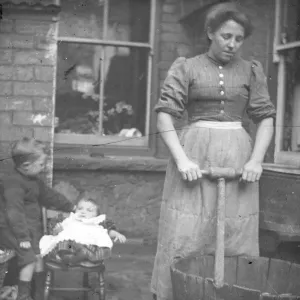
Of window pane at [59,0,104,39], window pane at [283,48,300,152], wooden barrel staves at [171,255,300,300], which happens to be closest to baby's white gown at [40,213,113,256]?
wooden barrel staves at [171,255,300,300]

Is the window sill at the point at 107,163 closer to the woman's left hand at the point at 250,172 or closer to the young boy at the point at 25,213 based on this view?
the young boy at the point at 25,213

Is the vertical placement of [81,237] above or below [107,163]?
below

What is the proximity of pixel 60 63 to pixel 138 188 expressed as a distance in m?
1.61

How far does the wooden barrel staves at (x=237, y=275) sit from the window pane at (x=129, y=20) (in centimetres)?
365

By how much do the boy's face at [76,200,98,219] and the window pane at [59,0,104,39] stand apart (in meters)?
2.88

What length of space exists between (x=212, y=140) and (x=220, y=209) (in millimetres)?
495

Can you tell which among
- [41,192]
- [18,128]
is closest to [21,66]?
[18,128]

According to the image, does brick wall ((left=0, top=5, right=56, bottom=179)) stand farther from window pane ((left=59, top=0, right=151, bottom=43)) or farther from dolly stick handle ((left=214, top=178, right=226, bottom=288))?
dolly stick handle ((left=214, top=178, right=226, bottom=288))

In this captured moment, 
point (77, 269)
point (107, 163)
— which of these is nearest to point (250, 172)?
point (77, 269)

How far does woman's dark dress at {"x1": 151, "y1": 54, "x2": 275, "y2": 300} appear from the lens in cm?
324

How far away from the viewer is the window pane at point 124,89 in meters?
6.23

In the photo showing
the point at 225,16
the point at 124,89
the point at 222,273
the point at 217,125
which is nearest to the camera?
the point at 222,273

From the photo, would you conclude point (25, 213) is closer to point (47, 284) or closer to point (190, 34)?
point (47, 284)

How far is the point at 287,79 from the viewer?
5.66 meters
